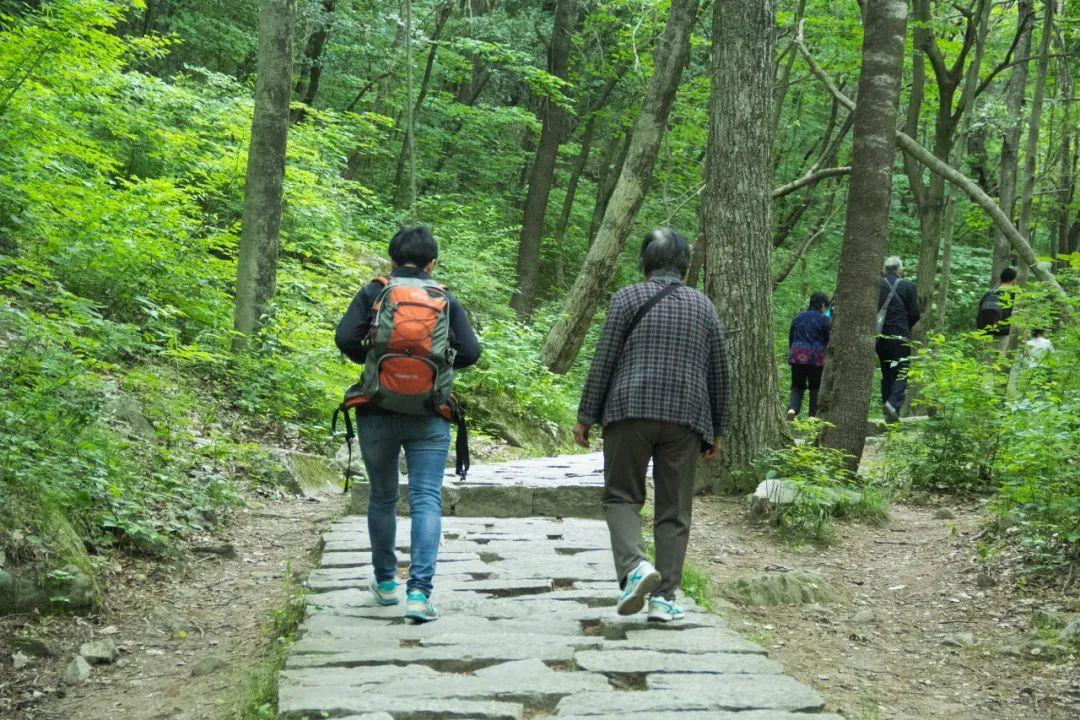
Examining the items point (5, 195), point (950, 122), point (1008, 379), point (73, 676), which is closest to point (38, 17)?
point (5, 195)

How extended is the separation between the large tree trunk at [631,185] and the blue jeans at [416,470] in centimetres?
805

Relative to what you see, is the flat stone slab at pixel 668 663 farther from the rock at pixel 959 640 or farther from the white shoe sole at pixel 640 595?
the rock at pixel 959 640

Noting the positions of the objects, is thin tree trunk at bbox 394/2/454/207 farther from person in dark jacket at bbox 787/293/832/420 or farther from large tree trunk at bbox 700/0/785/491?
large tree trunk at bbox 700/0/785/491

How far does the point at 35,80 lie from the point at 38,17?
0.74m

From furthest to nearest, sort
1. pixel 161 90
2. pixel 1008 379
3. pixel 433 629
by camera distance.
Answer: pixel 161 90, pixel 1008 379, pixel 433 629

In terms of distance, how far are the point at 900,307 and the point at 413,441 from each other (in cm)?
905

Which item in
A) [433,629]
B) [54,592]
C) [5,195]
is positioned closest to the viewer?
[433,629]

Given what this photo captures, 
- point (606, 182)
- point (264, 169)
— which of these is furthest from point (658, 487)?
point (606, 182)

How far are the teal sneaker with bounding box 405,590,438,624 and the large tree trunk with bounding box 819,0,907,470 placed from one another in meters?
5.07

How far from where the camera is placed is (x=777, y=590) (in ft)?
20.8

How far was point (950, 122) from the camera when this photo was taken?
1609cm

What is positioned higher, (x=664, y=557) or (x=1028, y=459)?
(x=1028, y=459)

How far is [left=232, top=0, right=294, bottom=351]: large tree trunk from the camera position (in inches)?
433

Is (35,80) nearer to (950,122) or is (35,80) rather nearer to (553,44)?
(553,44)
